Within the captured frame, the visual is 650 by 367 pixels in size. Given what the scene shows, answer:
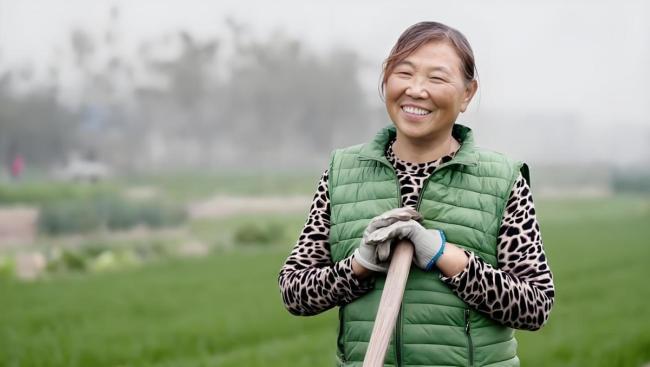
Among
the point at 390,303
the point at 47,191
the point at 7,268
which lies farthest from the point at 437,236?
the point at 47,191

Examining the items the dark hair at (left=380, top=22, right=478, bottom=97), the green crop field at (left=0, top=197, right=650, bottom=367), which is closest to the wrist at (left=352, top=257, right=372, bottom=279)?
the dark hair at (left=380, top=22, right=478, bottom=97)

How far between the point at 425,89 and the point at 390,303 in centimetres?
43

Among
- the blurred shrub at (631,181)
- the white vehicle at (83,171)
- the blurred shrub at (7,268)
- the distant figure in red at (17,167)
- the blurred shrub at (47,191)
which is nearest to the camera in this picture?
the blurred shrub at (7,268)

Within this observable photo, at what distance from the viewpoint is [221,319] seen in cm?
735

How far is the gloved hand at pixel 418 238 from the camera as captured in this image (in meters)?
1.84

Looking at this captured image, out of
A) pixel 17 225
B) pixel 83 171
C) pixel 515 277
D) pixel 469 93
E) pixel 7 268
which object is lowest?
pixel 7 268

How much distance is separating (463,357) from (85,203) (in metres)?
10.8

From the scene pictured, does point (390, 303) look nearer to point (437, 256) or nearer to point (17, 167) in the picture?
point (437, 256)

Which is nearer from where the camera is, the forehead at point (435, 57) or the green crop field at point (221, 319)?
the forehead at point (435, 57)

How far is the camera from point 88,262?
11.4 metres

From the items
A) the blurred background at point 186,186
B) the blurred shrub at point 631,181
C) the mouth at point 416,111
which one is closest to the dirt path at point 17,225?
the blurred background at point 186,186

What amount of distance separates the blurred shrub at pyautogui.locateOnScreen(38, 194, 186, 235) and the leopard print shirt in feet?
33.3

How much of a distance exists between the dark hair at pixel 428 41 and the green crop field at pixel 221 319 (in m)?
3.83

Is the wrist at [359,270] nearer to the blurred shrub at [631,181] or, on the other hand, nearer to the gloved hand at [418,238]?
the gloved hand at [418,238]
